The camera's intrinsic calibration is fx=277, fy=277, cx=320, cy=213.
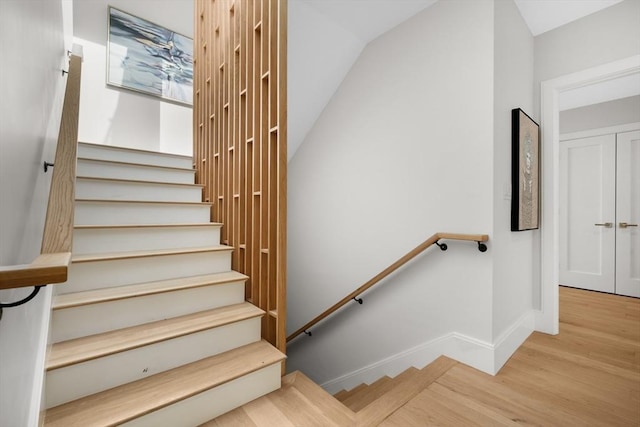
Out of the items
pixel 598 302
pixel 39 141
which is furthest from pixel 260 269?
pixel 598 302

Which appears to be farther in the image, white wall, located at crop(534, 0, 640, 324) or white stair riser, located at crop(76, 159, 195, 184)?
white stair riser, located at crop(76, 159, 195, 184)

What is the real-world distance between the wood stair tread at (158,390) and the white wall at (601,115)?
4884mm

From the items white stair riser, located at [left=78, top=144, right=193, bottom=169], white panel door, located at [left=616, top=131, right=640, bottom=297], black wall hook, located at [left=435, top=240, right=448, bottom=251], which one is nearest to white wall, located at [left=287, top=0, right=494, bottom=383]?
black wall hook, located at [left=435, top=240, right=448, bottom=251]

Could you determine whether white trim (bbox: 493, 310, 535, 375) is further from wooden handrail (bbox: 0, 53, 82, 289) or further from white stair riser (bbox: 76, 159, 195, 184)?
white stair riser (bbox: 76, 159, 195, 184)

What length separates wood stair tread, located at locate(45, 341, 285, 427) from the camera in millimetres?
1086

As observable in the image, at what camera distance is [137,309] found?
1517 mm

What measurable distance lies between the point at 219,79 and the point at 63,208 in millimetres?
2141

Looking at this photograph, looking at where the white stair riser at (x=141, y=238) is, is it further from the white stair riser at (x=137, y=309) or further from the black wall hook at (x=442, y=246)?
the black wall hook at (x=442, y=246)

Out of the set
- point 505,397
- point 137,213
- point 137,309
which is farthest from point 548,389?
point 137,213

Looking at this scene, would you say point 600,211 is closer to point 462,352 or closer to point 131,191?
point 462,352

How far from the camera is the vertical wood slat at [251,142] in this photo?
1.68 m

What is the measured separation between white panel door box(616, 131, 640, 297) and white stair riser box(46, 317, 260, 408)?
4.52m

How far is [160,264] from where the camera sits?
1.78 m

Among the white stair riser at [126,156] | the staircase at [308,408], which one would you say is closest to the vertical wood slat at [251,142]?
the staircase at [308,408]
